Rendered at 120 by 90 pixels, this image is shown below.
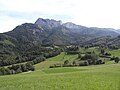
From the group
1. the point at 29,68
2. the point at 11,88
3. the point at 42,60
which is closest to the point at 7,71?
the point at 29,68

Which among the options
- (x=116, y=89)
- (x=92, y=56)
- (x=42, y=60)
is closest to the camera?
(x=116, y=89)

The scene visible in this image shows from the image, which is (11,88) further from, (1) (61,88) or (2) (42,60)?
(2) (42,60)

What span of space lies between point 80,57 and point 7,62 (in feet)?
194

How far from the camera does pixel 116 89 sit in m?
33.4

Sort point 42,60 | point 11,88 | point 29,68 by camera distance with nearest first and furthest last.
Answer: point 11,88, point 29,68, point 42,60

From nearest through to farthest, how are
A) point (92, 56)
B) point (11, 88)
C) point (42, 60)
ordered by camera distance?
point (11, 88) < point (92, 56) < point (42, 60)

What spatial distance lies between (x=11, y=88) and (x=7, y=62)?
6375 inches

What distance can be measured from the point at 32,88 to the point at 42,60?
154 meters

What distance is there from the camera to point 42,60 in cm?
18888

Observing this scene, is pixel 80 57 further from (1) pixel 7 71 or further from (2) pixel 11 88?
(2) pixel 11 88

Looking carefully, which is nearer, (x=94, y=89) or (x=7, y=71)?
(x=94, y=89)

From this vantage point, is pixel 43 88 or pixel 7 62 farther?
pixel 7 62

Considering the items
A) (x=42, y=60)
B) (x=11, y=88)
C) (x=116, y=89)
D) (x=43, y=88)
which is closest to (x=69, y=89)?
(x=43, y=88)

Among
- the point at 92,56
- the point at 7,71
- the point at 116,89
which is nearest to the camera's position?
the point at 116,89
